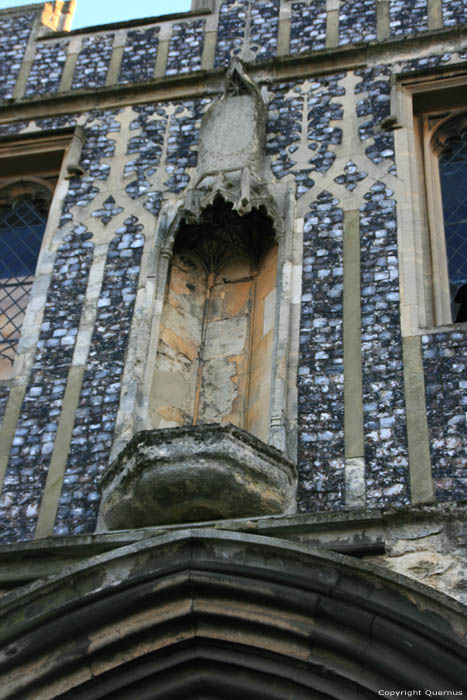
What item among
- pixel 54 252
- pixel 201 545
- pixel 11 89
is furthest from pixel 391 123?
pixel 201 545

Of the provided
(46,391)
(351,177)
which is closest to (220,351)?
(46,391)

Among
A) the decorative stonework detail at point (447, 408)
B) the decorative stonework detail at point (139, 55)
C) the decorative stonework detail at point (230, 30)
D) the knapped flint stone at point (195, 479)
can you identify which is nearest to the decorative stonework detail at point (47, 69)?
the decorative stonework detail at point (139, 55)

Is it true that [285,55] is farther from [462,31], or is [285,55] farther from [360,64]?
[462,31]

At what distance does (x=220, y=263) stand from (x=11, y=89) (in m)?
3.22

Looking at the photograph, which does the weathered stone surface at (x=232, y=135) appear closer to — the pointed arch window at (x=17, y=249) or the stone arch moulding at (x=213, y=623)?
the pointed arch window at (x=17, y=249)

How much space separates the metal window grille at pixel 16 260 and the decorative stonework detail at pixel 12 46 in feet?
3.90

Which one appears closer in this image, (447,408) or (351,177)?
(447,408)

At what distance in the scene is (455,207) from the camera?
10.8 meters

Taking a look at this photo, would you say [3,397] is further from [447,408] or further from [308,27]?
[308,27]

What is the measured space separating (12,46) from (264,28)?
2.53 metres

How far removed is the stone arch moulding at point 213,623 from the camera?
7.23 meters

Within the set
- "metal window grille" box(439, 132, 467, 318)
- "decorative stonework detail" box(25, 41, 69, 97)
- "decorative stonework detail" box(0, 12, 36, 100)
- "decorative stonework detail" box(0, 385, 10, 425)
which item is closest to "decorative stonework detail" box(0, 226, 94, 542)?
"decorative stonework detail" box(0, 385, 10, 425)

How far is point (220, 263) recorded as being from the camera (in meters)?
10.5

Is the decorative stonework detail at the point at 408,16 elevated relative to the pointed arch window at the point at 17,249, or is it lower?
elevated
